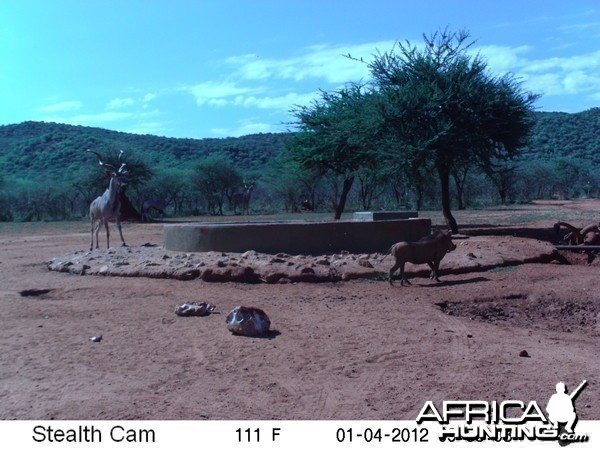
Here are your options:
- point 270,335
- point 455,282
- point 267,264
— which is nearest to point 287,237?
point 267,264

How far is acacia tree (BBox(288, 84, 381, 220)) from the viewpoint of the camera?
984 inches

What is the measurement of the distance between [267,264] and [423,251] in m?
2.77

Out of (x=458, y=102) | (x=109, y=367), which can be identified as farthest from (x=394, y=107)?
(x=109, y=367)

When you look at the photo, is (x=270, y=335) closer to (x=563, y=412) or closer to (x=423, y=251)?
(x=563, y=412)

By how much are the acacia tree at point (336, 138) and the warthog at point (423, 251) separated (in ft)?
36.7

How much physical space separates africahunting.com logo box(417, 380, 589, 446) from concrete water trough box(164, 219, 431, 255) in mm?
9643

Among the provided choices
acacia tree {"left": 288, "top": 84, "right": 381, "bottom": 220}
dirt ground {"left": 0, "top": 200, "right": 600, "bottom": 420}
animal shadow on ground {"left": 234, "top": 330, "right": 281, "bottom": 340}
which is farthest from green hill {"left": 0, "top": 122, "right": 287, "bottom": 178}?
animal shadow on ground {"left": 234, "top": 330, "right": 281, "bottom": 340}

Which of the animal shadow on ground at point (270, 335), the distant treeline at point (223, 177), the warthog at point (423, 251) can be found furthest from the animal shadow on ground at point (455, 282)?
the distant treeline at point (223, 177)

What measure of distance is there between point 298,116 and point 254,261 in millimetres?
16041

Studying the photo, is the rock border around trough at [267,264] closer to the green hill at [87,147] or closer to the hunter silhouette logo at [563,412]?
the hunter silhouette logo at [563,412]

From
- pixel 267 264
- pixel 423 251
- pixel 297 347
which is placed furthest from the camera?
pixel 267 264

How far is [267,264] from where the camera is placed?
539 inches

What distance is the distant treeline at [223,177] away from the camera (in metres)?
47.3

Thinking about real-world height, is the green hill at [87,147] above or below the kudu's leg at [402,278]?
above
